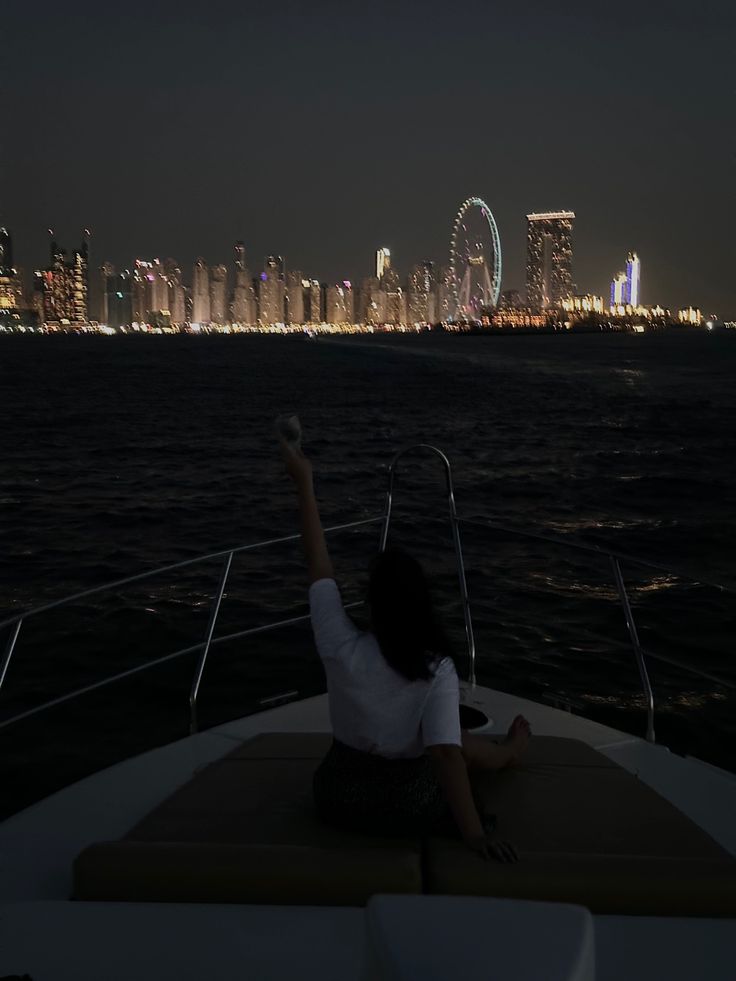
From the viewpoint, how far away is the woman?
2.70 metres

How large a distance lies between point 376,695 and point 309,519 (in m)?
0.59

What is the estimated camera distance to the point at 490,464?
2914 centimetres

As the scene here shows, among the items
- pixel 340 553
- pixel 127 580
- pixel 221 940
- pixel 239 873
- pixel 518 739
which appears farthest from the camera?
pixel 340 553

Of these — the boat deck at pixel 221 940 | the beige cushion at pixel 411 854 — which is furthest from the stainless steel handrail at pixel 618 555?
the boat deck at pixel 221 940

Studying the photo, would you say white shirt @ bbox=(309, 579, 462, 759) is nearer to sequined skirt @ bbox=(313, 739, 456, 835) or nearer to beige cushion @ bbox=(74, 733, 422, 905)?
sequined skirt @ bbox=(313, 739, 456, 835)

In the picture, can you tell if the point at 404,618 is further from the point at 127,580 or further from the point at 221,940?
the point at 127,580

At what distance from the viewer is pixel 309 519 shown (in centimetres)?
309

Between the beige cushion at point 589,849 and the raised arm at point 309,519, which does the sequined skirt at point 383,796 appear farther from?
the raised arm at point 309,519

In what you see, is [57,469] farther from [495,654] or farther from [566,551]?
[495,654]

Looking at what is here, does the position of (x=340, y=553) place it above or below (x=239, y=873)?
below

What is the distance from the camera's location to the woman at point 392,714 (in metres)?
2.70

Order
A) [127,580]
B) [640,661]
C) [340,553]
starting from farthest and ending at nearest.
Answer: [340,553]
[640,661]
[127,580]

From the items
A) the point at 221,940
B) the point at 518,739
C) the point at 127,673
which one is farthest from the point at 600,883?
the point at 127,673

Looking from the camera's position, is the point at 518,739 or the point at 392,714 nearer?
the point at 392,714
